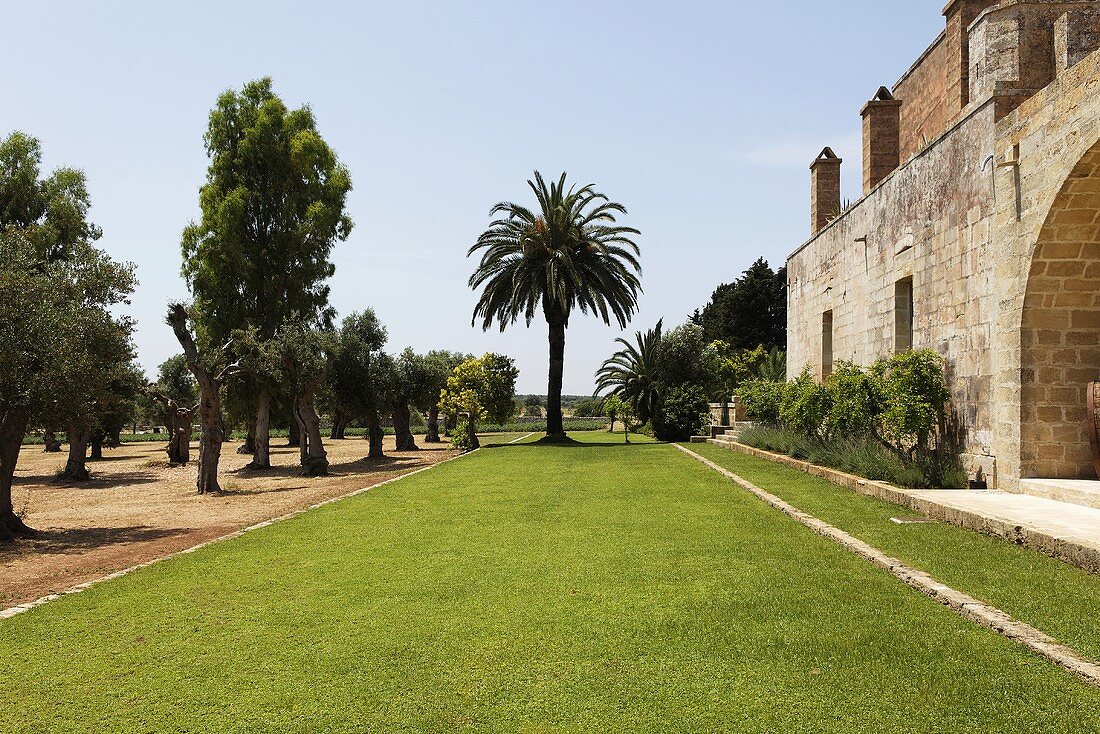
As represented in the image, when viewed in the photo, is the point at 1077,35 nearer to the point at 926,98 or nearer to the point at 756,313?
the point at 926,98

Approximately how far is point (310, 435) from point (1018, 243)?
17703 mm

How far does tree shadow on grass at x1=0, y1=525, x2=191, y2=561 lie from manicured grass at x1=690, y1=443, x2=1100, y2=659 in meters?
8.62

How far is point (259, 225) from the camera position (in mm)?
25234

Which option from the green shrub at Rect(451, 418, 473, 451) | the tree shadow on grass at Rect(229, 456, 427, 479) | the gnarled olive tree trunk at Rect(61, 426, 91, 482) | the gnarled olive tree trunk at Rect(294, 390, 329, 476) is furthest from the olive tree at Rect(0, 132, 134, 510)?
the green shrub at Rect(451, 418, 473, 451)

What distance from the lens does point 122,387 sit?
1357 cm

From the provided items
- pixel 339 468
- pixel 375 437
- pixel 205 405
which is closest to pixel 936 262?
pixel 205 405

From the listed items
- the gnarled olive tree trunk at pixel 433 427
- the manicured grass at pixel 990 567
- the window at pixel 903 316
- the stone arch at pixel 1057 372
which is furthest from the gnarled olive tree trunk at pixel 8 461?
the gnarled olive tree trunk at pixel 433 427

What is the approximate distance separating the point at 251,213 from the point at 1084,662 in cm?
2523

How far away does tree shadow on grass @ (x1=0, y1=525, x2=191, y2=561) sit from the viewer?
33.2 feet

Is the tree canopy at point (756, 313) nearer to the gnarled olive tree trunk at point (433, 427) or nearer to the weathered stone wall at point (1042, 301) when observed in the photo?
the gnarled olive tree trunk at point (433, 427)

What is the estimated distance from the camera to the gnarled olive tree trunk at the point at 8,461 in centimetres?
1111

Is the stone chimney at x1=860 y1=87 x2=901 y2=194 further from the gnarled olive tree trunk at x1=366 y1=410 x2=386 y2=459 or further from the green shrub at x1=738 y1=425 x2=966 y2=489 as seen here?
the gnarled olive tree trunk at x1=366 y1=410 x2=386 y2=459

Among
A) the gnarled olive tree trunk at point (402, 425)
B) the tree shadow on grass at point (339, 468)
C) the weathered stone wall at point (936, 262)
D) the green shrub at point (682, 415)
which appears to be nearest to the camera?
the weathered stone wall at point (936, 262)

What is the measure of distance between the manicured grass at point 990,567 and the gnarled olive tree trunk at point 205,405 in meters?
12.7
